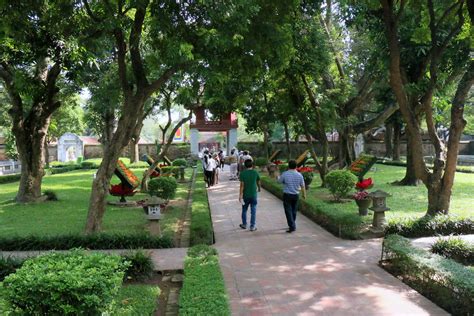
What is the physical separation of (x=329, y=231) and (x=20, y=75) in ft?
26.9

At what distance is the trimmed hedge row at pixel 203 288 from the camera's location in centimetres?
425

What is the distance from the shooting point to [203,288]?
480 centimetres

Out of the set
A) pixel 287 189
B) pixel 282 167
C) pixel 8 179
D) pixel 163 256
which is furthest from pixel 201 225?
pixel 8 179

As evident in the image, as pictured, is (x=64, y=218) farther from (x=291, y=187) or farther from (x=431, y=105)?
(x=431, y=105)

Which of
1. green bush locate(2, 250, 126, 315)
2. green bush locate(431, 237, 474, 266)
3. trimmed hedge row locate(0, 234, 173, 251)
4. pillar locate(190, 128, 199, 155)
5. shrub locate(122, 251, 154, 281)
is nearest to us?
green bush locate(2, 250, 126, 315)

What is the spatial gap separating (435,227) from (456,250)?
1481mm

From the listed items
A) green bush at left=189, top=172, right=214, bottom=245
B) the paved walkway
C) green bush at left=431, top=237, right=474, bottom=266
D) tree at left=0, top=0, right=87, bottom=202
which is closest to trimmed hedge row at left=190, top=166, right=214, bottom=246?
green bush at left=189, top=172, right=214, bottom=245

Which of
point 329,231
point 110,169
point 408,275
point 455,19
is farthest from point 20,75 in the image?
A: point 455,19

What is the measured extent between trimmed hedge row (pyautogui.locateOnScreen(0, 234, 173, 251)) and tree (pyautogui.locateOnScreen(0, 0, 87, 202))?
3740mm

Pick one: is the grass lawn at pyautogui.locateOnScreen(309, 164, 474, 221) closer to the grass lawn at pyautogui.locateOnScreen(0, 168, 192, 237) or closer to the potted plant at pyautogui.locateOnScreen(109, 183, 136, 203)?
the grass lawn at pyautogui.locateOnScreen(0, 168, 192, 237)

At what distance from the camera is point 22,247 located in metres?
7.45

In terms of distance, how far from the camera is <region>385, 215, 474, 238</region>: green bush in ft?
25.7

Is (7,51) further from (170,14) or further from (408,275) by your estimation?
(408,275)

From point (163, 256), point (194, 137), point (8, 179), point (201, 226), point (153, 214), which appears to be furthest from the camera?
point (194, 137)
